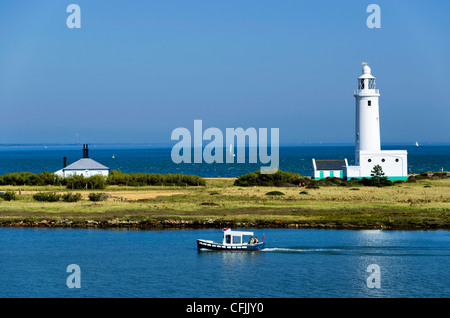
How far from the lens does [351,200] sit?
56562 millimetres

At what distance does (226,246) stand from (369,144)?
42904 mm

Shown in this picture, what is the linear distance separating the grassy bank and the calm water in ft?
6.86

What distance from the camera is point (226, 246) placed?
123 feet

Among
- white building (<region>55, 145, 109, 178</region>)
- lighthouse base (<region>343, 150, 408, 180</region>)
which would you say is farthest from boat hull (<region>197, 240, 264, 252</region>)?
white building (<region>55, 145, 109, 178</region>)

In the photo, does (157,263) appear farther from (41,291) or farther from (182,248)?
(41,291)

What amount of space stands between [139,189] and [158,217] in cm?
2492

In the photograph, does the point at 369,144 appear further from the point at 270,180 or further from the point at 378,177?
the point at 270,180

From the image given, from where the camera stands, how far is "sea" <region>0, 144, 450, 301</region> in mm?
29094

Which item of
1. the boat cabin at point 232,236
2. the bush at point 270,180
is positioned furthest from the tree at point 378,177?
the boat cabin at point 232,236

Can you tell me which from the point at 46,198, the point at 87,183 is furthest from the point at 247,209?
the point at 87,183

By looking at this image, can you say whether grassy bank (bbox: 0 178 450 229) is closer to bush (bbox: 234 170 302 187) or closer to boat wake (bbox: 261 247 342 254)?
boat wake (bbox: 261 247 342 254)

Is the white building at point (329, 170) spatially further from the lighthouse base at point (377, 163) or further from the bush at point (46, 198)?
the bush at point (46, 198)

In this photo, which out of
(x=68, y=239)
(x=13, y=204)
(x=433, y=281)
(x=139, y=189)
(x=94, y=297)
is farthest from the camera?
(x=139, y=189)
